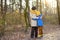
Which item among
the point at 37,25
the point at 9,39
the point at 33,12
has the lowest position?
the point at 9,39

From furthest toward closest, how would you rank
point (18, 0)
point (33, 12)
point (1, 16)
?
point (18, 0), point (1, 16), point (33, 12)

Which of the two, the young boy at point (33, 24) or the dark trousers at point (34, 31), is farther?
the dark trousers at point (34, 31)

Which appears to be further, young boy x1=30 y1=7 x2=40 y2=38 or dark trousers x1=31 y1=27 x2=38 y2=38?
dark trousers x1=31 y1=27 x2=38 y2=38

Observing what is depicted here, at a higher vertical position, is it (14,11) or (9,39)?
(14,11)

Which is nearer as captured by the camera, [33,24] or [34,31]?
[33,24]

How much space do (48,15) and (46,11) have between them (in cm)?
130

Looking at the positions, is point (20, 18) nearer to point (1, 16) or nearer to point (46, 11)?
point (1, 16)

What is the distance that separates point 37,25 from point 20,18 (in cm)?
852

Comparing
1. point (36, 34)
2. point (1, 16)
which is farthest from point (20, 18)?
point (36, 34)

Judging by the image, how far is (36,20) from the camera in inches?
475

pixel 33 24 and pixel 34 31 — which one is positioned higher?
pixel 33 24

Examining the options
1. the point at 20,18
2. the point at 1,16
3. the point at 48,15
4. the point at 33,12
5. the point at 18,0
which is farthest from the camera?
the point at 48,15

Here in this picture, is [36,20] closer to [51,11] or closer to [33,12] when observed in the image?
[33,12]

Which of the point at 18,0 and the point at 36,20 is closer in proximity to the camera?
the point at 36,20
